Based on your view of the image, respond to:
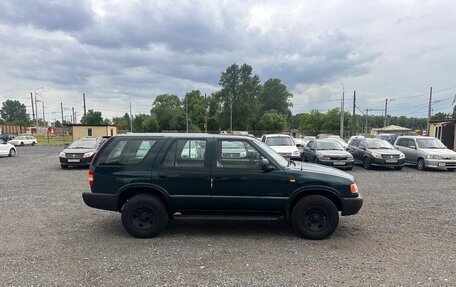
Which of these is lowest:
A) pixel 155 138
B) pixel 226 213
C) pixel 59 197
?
pixel 59 197

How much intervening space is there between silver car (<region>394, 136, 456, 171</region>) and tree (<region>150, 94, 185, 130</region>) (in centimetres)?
6416

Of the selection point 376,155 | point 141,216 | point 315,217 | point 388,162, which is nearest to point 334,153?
point 376,155

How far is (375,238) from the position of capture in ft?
16.5

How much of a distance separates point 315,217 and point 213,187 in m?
1.79

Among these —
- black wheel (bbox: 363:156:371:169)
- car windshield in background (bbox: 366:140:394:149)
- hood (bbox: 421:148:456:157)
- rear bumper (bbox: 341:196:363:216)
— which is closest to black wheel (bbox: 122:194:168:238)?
rear bumper (bbox: 341:196:363:216)

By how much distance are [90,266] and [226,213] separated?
85.8 inches

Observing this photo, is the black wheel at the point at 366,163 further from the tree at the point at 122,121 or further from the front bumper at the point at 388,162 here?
the tree at the point at 122,121

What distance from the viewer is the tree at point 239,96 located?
73875mm

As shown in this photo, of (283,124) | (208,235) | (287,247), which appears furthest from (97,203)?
(283,124)

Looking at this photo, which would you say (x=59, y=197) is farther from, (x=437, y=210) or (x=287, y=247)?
(x=437, y=210)

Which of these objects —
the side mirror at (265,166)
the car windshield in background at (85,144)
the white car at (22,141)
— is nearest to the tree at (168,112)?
the white car at (22,141)

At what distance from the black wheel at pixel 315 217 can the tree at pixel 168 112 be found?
237 feet

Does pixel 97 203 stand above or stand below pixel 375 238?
above

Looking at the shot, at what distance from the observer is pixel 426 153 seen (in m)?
13.7
